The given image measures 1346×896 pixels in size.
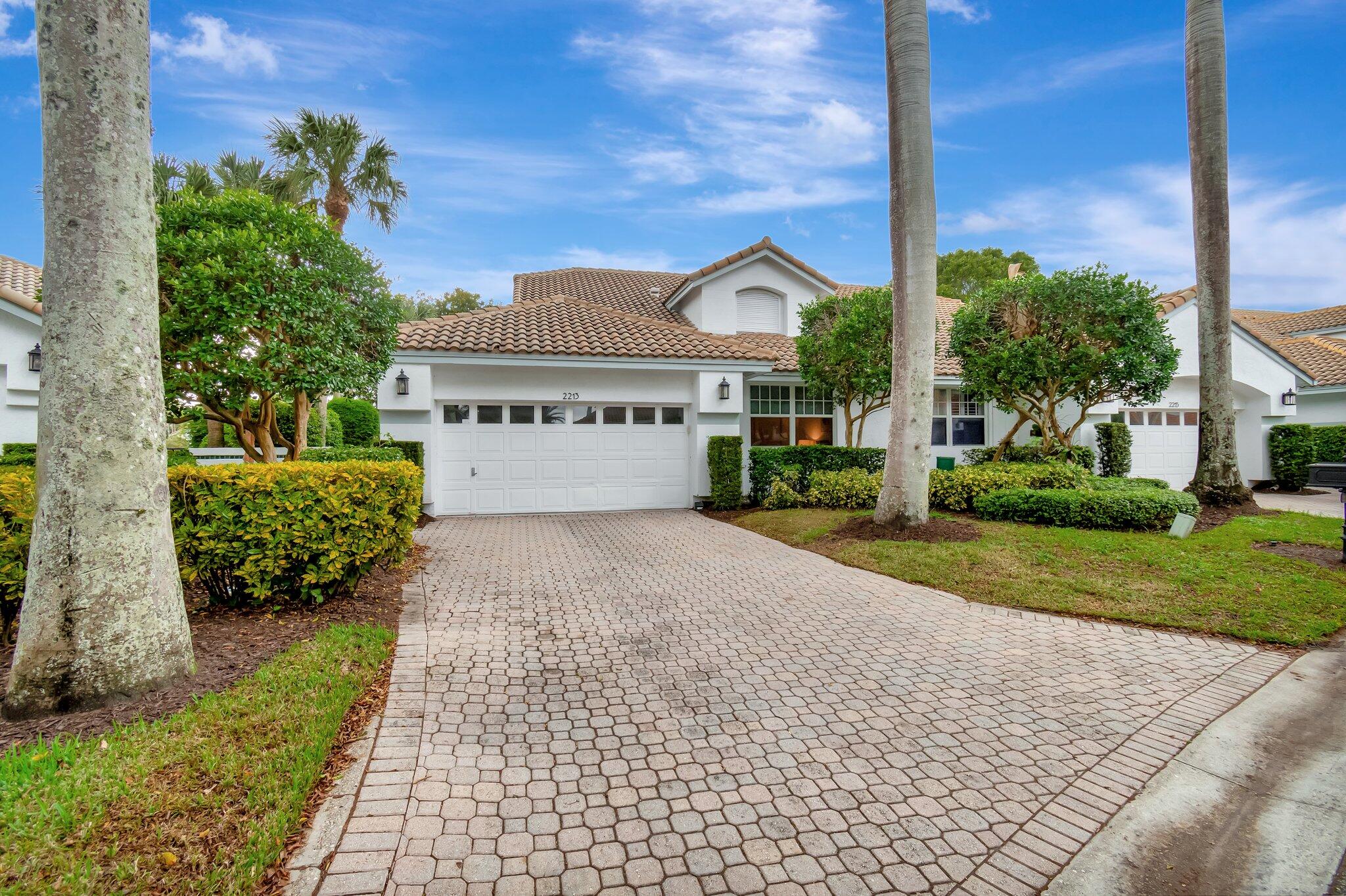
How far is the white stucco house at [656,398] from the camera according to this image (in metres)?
12.5

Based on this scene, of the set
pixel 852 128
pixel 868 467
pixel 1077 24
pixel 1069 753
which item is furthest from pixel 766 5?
pixel 1069 753

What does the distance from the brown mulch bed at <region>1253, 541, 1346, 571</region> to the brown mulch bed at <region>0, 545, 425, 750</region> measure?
10.7m

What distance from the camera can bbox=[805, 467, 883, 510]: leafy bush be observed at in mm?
11680

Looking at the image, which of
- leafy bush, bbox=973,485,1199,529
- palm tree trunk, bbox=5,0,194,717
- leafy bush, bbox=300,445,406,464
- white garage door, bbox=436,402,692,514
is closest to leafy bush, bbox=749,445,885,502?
white garage door, bbox=436,402,692,514

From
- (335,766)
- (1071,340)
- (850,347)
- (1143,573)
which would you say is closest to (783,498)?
(850,347)

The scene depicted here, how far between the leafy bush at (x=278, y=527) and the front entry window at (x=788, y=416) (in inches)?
448

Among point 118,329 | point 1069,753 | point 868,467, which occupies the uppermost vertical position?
point 118,329

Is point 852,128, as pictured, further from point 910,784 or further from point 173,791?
point 173,791

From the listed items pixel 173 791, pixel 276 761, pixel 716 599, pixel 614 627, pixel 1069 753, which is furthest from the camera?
pixel 716 599

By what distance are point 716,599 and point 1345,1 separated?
16079 millimetres

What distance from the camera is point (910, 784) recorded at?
9.45ft

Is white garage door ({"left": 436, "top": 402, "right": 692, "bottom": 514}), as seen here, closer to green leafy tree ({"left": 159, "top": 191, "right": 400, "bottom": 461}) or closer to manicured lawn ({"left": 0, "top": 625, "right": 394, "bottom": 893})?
green leafy tree ({"left": 159, "top": 191, "right": 400, "bottom": 461})

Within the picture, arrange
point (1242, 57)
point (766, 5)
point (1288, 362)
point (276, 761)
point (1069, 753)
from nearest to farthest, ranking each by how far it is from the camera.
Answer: point (276, 761), point (1069, 753), point (766, 5), point (1242, 57), point (1288, 362)

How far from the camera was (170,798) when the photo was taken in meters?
2.44
